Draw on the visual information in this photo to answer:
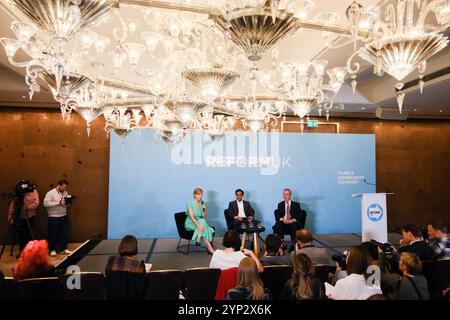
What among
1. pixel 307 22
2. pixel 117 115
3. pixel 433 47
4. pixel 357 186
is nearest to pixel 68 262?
pixel 117 115

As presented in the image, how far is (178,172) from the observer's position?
22.9 ft

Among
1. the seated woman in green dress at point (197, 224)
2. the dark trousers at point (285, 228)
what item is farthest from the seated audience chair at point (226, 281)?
the dark trousers at point (285, 228)

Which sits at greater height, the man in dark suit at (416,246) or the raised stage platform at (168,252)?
the man in dark suit at (416,246)

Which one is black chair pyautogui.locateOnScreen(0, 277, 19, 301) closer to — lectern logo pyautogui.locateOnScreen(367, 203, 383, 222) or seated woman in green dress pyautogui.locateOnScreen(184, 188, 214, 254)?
seated woman in green dress pyautogui.locateOnScreen(184, 188, 214, 254)

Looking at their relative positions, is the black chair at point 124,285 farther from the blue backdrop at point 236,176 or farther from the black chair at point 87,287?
the blue backdrop at point 236,176

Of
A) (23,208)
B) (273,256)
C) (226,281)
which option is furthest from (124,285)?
(23,208)

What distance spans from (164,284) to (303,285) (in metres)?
1.29

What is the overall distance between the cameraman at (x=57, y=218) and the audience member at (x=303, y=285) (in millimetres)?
5300

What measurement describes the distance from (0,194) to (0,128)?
5.18 ft

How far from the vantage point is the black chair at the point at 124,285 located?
7.95 ft

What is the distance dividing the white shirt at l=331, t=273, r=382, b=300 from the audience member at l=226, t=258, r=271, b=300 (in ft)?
1.96

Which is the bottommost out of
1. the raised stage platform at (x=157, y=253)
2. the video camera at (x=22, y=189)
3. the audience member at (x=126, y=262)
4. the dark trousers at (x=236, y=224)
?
the raised stage platform at (x=157, y=253)
